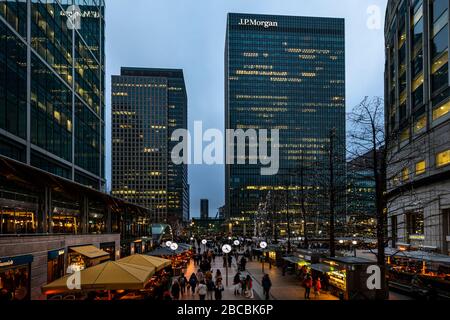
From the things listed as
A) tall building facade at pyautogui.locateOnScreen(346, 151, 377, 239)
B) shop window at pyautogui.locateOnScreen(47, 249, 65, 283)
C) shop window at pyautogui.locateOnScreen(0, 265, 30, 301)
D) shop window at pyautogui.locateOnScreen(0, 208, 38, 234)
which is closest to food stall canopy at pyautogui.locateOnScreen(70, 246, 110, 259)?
shop window at pyautogui.locateOnScreen(47, 249, 65, 283)

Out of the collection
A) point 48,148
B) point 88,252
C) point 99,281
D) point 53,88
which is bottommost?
point 88,252

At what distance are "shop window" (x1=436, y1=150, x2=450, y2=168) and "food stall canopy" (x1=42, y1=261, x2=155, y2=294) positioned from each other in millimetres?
35284

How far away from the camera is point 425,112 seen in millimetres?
44281

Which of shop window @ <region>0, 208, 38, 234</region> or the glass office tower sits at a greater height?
the glass office tower

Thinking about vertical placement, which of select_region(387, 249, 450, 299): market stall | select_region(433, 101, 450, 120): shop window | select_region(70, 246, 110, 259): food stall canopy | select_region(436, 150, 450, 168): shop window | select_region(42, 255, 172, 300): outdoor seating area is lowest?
select_region(387, 249, 450, 299): market stall

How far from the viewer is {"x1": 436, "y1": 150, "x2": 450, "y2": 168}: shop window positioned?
129 feet

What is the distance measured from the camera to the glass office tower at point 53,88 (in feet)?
101

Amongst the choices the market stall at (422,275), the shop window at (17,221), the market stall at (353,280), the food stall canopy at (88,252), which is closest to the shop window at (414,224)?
the market stall at (422,275)

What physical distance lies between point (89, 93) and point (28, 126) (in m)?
21.8

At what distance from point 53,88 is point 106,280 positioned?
31885 millimetres

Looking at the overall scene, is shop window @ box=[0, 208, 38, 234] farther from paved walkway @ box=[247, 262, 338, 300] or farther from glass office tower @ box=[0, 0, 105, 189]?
paved walkway @ box=[247, 262, 338, 300]

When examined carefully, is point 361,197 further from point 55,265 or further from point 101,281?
point 55,265
